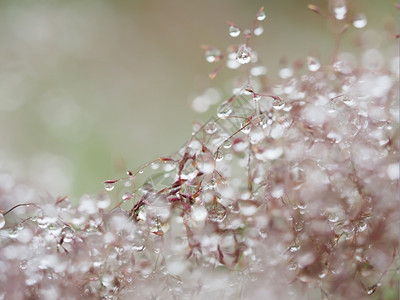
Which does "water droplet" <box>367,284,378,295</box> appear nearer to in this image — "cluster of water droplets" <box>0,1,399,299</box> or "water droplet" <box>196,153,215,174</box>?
"cluster of water droplets" <box>0,1,399,299</box>

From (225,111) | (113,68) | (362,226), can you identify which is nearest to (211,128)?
(225,111)

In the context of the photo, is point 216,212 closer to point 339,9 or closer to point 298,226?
point 298,226

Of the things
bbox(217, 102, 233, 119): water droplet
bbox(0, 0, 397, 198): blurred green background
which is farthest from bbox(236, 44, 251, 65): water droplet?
bbox(0, 0, 397, 198): blurred green background

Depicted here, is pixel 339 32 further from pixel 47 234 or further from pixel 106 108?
pixel 106 108

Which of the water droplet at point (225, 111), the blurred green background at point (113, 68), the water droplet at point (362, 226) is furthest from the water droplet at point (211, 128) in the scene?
the blurred green background at point (113, 68)

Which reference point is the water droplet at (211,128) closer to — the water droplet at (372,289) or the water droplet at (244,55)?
the water droplet at (244,55)
